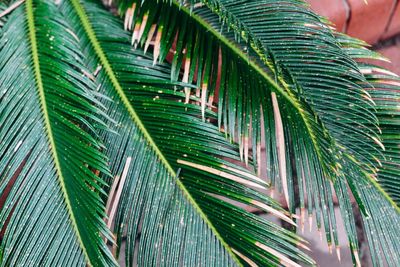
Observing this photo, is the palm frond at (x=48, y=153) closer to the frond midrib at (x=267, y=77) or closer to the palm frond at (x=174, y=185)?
the palm frond at (x=174, y=185)

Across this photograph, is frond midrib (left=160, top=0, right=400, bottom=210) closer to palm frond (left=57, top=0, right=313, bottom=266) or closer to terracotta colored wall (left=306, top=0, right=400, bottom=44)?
palm frond (left=57, top=0, right=313, bottom=266)

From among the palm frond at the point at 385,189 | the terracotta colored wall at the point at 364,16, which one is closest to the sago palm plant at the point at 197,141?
the palm frond at the point at 385,189

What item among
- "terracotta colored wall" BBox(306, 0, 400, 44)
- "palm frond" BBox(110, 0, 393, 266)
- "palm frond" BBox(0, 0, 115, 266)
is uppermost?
"terracotta colored wall" BBox(306, 0, 400, 44)

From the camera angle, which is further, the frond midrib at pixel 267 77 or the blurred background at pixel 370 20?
the blurred background at pixel 370 20

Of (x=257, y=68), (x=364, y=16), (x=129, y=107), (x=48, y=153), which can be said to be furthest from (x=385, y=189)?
(x=364, y=16)

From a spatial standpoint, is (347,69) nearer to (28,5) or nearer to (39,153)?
(39,153)

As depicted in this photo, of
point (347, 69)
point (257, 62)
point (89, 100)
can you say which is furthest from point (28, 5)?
point (347, 69)

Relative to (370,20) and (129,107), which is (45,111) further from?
(370,20)

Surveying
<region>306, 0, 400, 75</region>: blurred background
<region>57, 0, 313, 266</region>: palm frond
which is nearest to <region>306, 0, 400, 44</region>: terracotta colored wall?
<region>306, 0, 400, 75</region>: blurred background
